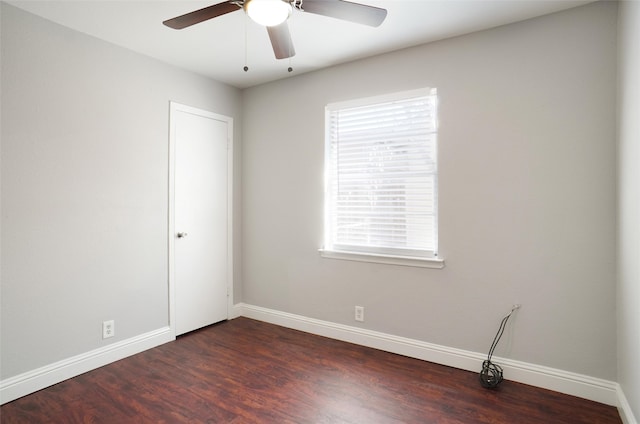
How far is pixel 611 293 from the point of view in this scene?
2213 mm

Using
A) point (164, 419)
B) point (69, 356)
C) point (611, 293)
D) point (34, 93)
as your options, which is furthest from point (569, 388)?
point (34, 93)

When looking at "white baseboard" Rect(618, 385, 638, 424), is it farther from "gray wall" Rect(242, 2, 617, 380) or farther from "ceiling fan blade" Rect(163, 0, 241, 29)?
"ceiling fan blade" Rect(163, 0, 241, 29)

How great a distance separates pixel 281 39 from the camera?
192 cm

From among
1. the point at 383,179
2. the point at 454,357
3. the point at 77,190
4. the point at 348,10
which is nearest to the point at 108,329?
the point at 77,190

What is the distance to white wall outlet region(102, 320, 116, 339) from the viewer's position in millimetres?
2775

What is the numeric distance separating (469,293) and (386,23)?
7.01ft

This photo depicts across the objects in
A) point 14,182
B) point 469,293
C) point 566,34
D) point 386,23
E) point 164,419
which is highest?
point 386,23

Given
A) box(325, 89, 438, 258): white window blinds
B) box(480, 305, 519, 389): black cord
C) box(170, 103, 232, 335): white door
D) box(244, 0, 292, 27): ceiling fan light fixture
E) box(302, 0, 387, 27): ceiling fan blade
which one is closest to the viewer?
box(244, 0, 292, 27): ceiling fan light fixture

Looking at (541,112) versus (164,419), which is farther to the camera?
(541,112)

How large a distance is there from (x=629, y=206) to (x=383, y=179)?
1.66 metres

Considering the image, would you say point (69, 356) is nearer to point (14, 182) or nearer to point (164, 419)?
point (164, 419)

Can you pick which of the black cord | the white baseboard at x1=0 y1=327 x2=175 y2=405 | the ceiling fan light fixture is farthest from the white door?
the black cord

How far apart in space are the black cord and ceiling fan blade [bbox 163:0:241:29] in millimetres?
2658

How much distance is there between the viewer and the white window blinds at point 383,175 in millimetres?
2877
